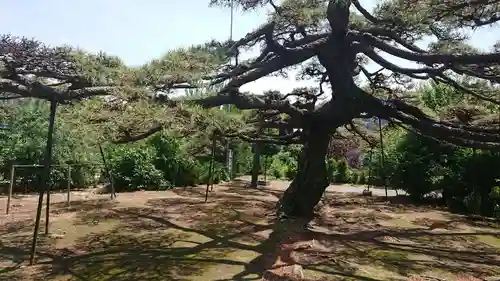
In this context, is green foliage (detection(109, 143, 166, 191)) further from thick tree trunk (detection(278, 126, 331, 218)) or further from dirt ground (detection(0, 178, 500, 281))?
thick tree trunk (detection(278, 126, 331, 218))

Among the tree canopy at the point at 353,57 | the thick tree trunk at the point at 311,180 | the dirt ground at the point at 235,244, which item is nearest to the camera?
the dirt ground at the point at 235,244

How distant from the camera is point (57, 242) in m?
6.78

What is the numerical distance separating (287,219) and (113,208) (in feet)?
13.0

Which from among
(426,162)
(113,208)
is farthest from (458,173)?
(113,208)

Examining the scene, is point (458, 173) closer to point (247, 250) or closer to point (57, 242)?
point (247, 250)

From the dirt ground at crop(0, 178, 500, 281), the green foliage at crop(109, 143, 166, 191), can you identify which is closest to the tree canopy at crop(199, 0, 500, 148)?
the dirt ground at crop(0, 178, 500, 281)

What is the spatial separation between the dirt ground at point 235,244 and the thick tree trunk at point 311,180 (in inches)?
17.1

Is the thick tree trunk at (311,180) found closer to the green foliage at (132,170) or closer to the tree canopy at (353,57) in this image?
the tree canopy at (353,57)

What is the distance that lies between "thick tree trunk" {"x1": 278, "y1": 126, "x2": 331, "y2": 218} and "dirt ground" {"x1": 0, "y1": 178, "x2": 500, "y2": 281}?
0.44 metres

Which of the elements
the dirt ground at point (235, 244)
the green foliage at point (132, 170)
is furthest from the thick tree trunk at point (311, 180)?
the green foliage at point (132, 170)

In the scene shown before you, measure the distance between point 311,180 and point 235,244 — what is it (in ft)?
10.4

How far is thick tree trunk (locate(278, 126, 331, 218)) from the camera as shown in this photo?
9672mm

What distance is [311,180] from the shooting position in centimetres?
966

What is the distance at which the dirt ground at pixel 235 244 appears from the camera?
5434 mm
